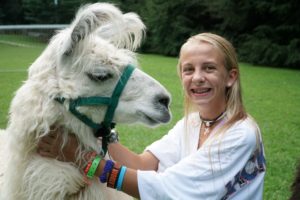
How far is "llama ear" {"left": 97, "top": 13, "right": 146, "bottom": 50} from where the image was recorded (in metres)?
1.99

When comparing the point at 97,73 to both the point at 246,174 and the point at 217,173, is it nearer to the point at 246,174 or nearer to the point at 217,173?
the point at 217,173

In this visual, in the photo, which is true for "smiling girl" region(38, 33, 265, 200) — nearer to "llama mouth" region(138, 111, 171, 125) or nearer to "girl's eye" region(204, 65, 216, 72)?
"girl's eye" region(204, 65, 216, 72)

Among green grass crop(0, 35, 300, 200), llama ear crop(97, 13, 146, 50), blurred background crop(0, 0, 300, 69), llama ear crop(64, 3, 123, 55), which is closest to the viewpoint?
llama ear crop(64, 3, 123, 55)

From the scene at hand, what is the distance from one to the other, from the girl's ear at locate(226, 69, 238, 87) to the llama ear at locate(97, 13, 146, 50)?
475mm

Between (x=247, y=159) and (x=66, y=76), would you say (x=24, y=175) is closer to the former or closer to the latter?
(x=66, y=76)

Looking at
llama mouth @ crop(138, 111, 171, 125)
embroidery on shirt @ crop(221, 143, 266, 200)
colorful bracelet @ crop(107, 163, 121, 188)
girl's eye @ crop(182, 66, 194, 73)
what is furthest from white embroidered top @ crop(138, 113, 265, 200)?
girl's eye @ crop(182, 66, 194, 73)

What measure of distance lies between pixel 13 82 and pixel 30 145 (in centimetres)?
1136

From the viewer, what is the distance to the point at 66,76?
5.90 feet

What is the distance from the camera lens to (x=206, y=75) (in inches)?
79.0

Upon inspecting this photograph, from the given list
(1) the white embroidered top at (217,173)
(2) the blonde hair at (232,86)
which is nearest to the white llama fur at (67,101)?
(1) the white embroidered top at (217,173)

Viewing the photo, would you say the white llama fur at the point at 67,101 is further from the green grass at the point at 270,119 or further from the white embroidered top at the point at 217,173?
the green grass at the point at 270,119

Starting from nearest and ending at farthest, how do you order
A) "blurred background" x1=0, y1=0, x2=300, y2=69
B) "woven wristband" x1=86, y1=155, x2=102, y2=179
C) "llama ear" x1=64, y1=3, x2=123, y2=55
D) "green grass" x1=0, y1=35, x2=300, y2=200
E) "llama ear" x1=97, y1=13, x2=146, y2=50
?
"llama ear" x1=64, y1=3, x2=123, y2=55, "woven wristband" x1=86, y1=155, x2=102, y2=179, "llama ear" x1=97, y1=13, x2=146, y2=50, "green grass" x1=0, y1=35, x2=300, y2=200, "blurred background" x1=0, y1=0, x2=300, y2=69

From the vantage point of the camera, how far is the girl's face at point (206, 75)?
201cm

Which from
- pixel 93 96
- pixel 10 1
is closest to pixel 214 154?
pixel 93 96
